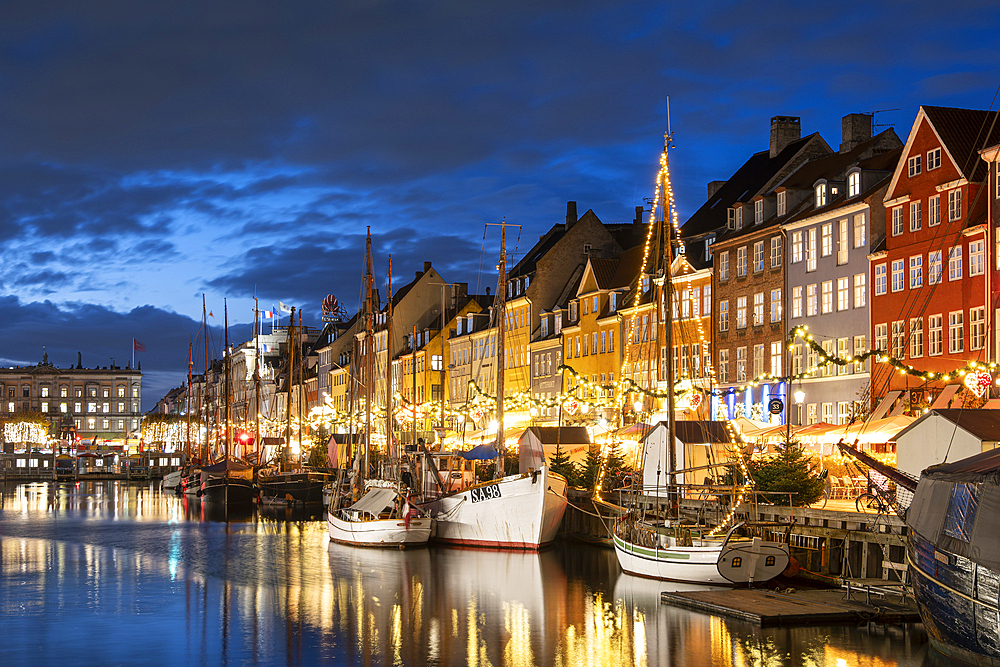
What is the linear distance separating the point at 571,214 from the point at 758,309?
108ft

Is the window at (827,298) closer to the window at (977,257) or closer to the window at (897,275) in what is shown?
the window at (897,275)

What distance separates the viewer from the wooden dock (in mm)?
27000

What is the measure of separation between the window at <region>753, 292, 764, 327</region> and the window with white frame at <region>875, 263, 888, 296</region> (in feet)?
29.4

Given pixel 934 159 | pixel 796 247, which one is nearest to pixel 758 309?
pixel 796 247

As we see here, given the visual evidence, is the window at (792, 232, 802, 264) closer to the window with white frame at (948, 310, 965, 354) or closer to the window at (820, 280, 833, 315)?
the window at (820, 280, 833, 315)

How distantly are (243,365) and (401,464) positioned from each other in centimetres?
A: 13937

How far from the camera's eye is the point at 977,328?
4759 centimetres

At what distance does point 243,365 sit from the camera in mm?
190000

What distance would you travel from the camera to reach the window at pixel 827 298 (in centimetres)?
5725

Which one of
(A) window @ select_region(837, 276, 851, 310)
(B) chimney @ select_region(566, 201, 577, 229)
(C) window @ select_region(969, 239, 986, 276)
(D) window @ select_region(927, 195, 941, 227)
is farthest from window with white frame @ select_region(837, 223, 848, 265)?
(B) chimney @ select_region(566, 201, 577, 229)

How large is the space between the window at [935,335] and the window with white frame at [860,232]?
6.13 m

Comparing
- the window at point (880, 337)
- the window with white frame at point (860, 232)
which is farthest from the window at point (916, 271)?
the window with white frame at point (860, 232)

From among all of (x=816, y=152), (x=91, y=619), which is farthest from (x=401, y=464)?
(x=816, y=152)

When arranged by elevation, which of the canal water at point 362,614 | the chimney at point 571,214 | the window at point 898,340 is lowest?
the canal water at point 362,614
